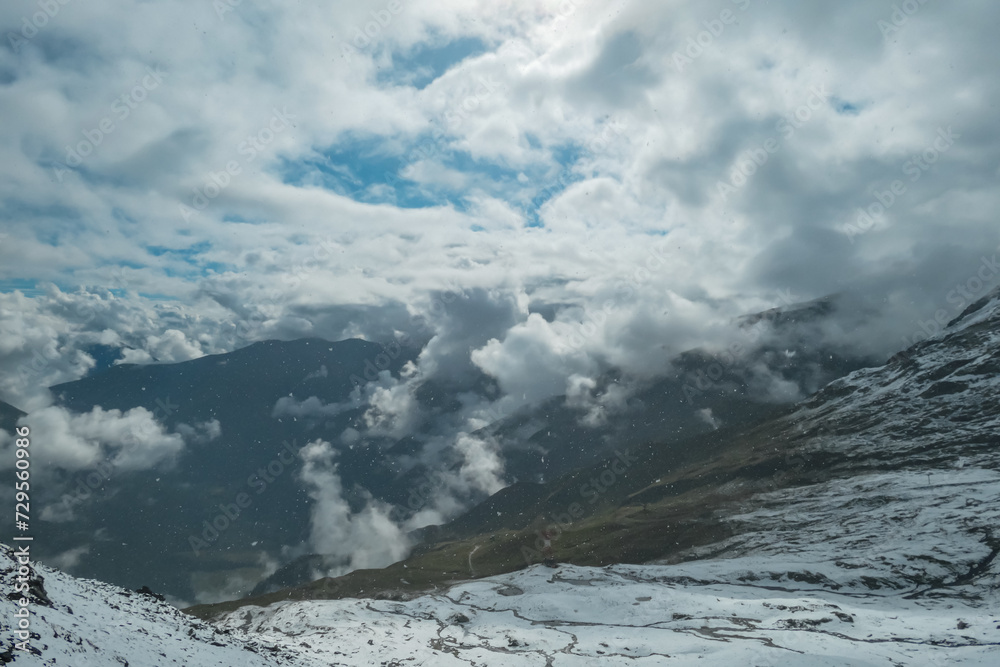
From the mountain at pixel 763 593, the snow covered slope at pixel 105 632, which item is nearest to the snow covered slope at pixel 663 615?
the snow covered slope at pixel 105 632

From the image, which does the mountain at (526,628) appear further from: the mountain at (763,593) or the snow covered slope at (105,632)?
the mountain at (763,593)

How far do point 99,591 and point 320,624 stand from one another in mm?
48139

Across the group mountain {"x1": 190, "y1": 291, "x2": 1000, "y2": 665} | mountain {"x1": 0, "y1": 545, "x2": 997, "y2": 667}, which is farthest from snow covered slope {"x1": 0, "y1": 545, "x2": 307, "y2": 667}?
mountain {"x1": 190, "y1": 291, "x2": 1000, "y2": 665}

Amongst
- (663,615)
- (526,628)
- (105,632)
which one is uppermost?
(105,632)

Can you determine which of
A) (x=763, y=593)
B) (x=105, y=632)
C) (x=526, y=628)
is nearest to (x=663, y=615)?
(x=526, y=628)

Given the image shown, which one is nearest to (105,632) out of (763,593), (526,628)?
(526,628)

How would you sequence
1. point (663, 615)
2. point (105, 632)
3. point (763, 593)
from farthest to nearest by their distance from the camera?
point (763, 593) < point (663, 615) < point (105, 632)

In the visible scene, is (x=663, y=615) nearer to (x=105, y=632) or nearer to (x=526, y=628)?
(x=526, y=628)

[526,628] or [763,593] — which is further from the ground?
[526,628]

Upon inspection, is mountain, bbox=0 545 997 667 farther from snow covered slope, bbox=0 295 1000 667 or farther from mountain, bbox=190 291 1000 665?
mountain, bbox=190 291 1000 665

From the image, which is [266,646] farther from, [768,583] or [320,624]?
[768,583]

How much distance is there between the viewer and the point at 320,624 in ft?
252

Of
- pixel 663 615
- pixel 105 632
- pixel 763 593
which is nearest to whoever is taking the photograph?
pixel 105 632

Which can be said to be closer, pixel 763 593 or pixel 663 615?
pixel 663 615
